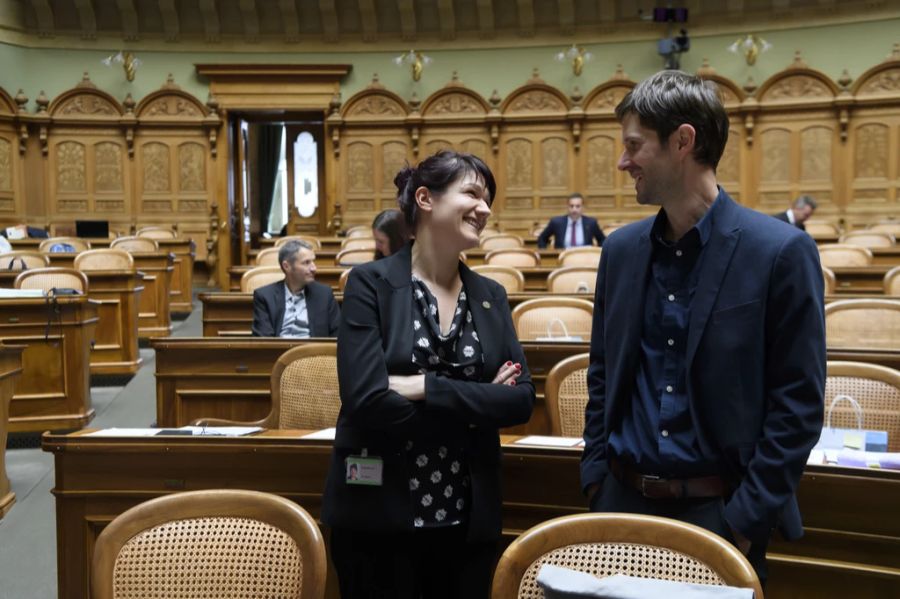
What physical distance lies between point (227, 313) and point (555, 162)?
781cm

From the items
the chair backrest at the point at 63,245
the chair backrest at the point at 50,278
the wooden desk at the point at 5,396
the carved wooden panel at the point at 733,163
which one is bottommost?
the wooden desk at the point at 5,396

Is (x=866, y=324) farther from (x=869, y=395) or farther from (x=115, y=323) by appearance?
(x=115, y=323)

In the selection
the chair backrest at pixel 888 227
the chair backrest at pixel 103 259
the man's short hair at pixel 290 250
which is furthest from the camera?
the chair backrest at pixel 888 227

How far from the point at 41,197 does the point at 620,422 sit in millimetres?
13274

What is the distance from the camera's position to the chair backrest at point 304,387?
11.3ft

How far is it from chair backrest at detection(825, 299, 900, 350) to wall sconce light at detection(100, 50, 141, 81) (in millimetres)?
11602

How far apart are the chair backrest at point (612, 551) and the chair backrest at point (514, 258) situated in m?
6.57

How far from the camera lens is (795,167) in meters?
12.6

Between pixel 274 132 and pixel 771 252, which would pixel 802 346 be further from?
pixel 274 132

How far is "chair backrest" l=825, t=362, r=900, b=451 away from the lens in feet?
9.29

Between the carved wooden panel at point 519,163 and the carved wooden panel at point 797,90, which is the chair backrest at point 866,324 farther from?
the carved wooden panel at point 519,163

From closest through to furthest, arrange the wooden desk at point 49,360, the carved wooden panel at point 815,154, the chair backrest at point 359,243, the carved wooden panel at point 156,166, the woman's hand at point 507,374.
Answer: the woman's hand at point 507,374 → the wooden desk at point 49,360 → the chair backrest at point 359,243 → the carved wooden panel at point 815,154 → the carved wooden panel at point 156,166

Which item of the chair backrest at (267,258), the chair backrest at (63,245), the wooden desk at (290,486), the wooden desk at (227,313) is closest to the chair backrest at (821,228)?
the chair backrest at (267,258)

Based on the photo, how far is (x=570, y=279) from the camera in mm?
6531
